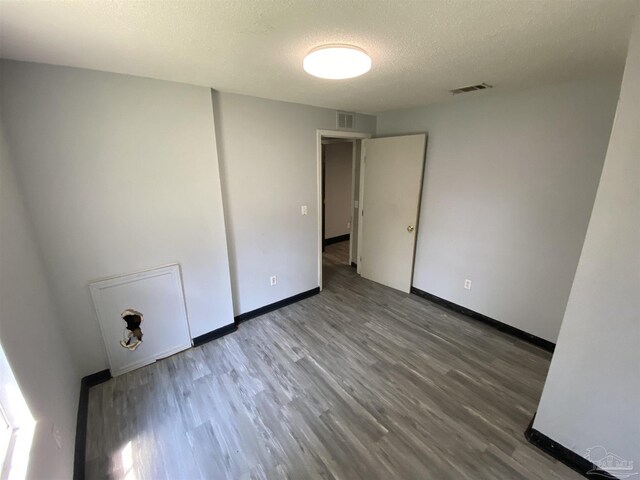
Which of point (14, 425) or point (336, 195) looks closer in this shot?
point (14, 425)

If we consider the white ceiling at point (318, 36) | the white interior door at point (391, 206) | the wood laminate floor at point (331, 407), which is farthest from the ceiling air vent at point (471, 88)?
the wood laminate floor at point (331, 407)

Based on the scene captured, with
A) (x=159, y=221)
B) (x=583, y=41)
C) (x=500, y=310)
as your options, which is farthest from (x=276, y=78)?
(x=500, y=310)

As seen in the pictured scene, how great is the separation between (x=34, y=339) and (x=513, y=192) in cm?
348

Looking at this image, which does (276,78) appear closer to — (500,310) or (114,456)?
(114,456)

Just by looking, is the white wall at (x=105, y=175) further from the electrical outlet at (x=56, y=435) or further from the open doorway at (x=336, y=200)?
the open doorway at (x=336, y=200)

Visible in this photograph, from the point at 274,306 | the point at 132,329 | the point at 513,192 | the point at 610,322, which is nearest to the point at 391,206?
the point at 513,192

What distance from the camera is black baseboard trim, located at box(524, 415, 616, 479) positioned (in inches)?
56.1

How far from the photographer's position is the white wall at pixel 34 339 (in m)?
1.08

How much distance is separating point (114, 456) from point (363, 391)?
5.24ft

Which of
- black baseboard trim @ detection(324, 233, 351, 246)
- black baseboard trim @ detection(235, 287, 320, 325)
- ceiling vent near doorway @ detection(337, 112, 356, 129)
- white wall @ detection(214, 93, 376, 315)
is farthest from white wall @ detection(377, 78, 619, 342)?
black baseboard trim @ detection(324, 233, 351, 246)

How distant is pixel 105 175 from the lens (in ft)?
6.10

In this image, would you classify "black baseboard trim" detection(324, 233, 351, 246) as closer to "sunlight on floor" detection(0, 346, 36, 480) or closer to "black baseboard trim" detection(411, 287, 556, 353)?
"black baseboard trim" detection(411, 287, 556, 353)

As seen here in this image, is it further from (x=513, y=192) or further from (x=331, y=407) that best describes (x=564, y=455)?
(x=513, y=192)

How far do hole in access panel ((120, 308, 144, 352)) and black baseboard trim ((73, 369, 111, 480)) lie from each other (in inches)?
9.6
